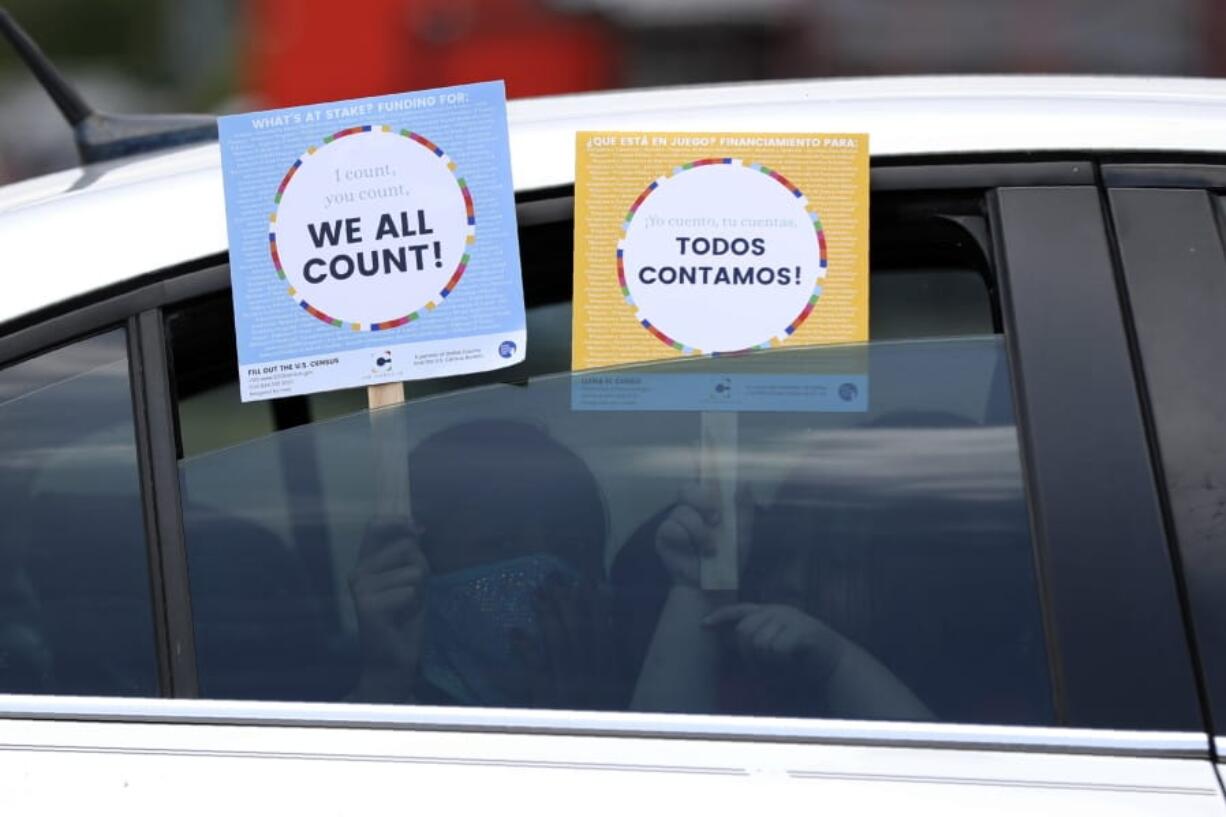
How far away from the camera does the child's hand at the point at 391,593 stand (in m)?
1.59

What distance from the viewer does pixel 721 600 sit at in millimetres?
1582

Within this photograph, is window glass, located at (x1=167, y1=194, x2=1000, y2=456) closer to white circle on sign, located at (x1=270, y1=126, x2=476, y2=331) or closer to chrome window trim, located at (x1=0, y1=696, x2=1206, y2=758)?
white circle on sign, located at (x1=270, y1=126, x2=476, y2=331)

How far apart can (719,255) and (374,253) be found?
347mm

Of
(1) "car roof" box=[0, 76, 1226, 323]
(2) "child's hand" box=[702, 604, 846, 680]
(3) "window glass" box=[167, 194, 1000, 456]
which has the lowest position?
(2) "child's hand" box=[702, 604, 846, 680]

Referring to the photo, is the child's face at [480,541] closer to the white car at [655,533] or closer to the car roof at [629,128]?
the white car at [655,533]

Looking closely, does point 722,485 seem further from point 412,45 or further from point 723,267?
point 412,45

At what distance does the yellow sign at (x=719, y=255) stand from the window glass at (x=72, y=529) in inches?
18.5

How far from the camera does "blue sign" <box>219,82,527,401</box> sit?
5.30ft

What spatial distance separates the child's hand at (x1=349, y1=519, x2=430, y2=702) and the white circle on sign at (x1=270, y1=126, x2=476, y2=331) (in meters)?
0.21

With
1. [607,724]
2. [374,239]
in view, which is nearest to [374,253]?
[374,239]

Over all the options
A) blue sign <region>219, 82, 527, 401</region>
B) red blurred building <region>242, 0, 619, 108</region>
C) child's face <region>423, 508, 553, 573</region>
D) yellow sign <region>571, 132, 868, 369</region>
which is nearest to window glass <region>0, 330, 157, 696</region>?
blue sign <region>219, 82, 527, 401</region>

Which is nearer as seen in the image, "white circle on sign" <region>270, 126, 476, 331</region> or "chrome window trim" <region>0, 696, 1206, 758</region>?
"chrome window trim" <region>0, 696, 1206, 758</region>

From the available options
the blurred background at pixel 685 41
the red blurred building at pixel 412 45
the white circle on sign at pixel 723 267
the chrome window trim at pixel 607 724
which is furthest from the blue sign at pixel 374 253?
the red blurred building at pixel 412 45

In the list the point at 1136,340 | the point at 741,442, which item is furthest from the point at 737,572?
the point at 1136,340
